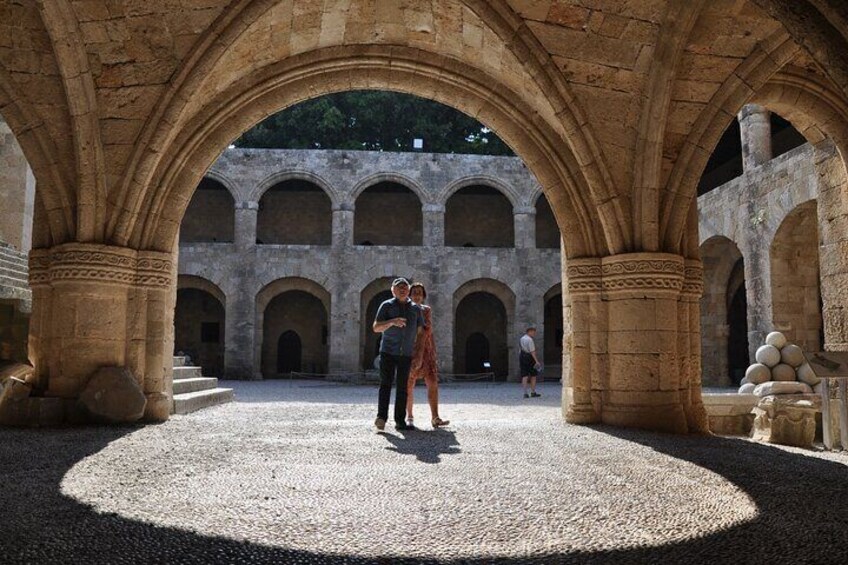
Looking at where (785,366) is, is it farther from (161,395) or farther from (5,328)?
(5,328)

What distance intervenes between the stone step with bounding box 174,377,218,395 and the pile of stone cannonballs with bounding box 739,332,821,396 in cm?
782

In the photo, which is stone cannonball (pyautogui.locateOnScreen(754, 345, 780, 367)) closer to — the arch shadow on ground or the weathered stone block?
the arch shadow on ground

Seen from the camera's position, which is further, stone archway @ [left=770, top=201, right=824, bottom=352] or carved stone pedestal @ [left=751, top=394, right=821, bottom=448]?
stone archway @ [left=770, top=201, right=824, bottom=352]

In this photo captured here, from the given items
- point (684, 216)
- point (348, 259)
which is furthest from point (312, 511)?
point (348, 259)

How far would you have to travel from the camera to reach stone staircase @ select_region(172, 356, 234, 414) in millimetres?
7767

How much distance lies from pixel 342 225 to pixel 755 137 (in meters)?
11.7

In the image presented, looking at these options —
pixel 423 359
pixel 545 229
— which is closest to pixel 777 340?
pixel 423 359

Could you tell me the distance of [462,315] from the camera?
23.6 m

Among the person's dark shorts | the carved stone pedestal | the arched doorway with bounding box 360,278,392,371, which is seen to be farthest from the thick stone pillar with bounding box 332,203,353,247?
the carved stone pedestal

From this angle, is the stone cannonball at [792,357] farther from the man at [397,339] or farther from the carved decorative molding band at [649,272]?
the man at [397,339]

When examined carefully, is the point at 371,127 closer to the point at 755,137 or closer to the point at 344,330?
the point at 344,330

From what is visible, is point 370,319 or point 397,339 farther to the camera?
point 370,319

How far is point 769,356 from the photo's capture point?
32.9 ft

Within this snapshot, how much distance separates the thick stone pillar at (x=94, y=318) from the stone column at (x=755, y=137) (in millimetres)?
11393
